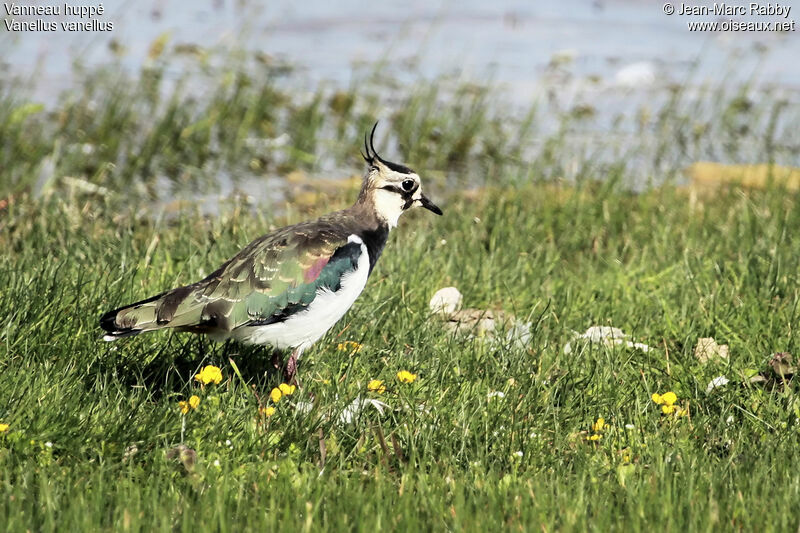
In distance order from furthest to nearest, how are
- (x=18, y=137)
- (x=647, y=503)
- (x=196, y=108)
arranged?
(x=196, y=108)
(x=18, y=137)
(x=647, y=503)

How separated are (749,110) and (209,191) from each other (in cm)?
664

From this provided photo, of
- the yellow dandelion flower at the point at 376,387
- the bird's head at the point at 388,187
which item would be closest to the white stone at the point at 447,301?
the bird's head at the point at 388,187

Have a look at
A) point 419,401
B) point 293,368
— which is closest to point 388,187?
point 293,368

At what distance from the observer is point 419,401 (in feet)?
18.1

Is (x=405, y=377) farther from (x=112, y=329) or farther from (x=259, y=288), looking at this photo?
(x=112, y=329)

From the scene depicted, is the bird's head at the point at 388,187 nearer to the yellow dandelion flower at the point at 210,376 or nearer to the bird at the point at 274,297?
the bird at the point at 274,297

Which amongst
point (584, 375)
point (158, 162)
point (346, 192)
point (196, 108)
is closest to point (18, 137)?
point (158, 162)

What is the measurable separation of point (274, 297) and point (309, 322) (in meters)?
0.22

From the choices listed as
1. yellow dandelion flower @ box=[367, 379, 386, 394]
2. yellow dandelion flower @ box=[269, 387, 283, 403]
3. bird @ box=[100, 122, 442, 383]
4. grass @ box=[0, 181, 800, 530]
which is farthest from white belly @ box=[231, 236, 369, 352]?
yellow dandelion flower @ box=[269, 387, 283, 403]

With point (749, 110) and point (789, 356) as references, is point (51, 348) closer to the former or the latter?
point (789, 356)

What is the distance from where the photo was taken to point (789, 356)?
19.0 ft

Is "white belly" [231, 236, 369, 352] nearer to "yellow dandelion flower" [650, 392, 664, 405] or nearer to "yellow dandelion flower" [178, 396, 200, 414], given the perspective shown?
"yellow dandelion flower" [178, 396, 200, 414]

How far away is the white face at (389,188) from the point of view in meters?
6.13

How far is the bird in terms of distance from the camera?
547 centimetres
